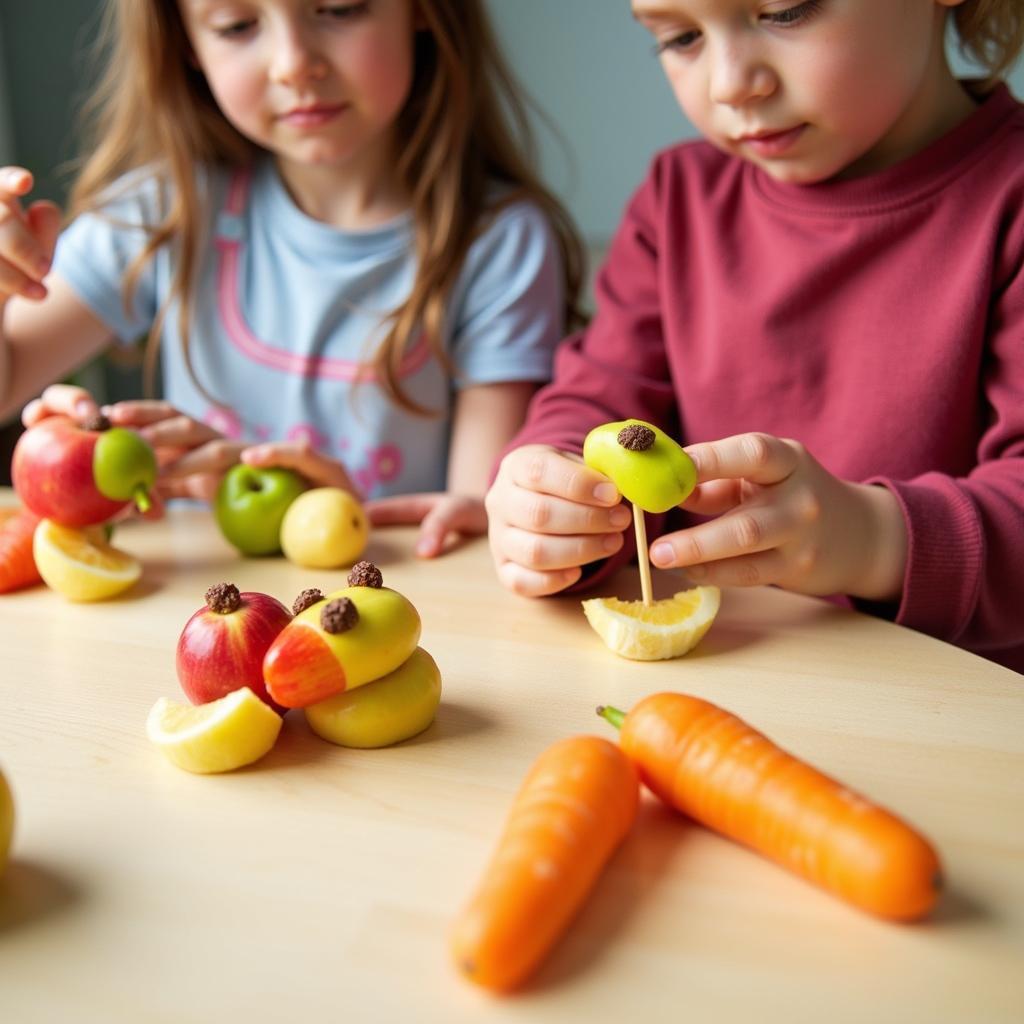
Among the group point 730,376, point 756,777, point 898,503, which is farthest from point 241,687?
point 730,376

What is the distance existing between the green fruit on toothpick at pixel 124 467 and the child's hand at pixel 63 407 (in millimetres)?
51

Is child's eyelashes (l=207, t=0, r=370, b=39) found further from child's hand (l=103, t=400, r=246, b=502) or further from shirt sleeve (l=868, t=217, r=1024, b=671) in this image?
shirt sleeve (l=868, t=217, r=1024, b=671)

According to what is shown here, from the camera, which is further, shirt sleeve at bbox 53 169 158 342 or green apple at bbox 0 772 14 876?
shirt sleeve at bbox 53 169 158 342

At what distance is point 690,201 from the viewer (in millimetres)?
1291

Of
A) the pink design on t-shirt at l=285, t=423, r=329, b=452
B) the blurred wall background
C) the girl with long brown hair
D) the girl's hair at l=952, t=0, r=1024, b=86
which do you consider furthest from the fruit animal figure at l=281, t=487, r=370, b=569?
the blurred wall background

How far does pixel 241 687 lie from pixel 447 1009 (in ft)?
0.99

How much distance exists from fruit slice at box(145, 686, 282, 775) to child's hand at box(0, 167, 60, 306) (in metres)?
0.62

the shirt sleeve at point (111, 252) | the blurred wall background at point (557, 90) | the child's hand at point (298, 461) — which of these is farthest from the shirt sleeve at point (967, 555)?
the blurred wall background at point (557, 90)

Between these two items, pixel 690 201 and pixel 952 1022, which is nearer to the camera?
pixel 952 1022

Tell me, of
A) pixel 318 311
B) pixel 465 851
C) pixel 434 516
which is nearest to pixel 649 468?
pixel 465 851

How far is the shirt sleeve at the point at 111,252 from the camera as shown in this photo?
4.99 feet

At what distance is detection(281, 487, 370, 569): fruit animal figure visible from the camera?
104cm

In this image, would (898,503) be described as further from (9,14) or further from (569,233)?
(9,14)

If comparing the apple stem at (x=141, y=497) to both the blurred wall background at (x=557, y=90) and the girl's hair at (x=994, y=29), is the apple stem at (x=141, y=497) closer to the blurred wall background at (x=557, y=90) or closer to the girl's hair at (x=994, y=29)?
the girl's hair at (x=994, y=29)
